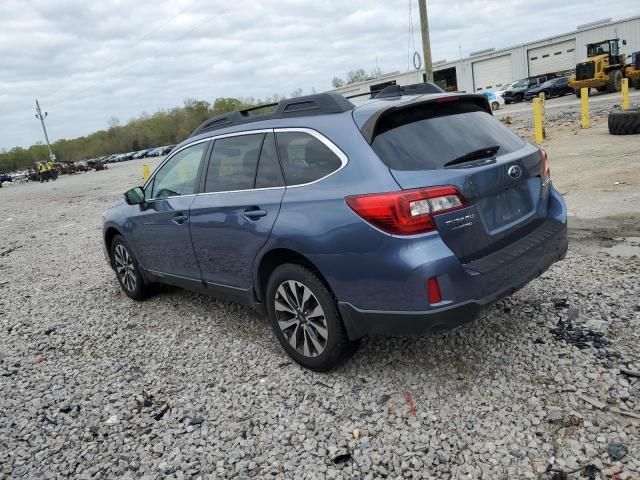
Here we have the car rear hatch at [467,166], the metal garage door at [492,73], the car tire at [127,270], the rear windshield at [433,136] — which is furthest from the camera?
the metal garage door at [492,73]

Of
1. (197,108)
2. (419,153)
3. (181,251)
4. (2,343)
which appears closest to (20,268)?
(2,343)

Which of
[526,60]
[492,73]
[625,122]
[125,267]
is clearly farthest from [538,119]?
[492,73]

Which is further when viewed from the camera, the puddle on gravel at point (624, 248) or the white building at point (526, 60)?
the white building at point (526, 60)

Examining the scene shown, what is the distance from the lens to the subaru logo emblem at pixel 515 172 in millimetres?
3206

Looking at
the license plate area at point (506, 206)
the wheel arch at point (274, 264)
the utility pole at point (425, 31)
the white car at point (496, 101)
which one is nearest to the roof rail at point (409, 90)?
the license plate area at point (506, 206)

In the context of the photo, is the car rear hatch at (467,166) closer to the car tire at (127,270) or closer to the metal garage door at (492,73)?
the car tire at (127,270)

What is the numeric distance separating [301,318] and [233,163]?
4.43 feet

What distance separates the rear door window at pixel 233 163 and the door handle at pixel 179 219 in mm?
345

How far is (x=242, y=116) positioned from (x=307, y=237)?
153 centimetres

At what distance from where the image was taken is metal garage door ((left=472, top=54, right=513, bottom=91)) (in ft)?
180

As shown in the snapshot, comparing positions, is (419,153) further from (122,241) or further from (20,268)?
(20,268)

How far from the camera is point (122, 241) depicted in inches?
219

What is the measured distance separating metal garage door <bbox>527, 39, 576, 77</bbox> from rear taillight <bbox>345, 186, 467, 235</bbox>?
52884 mm

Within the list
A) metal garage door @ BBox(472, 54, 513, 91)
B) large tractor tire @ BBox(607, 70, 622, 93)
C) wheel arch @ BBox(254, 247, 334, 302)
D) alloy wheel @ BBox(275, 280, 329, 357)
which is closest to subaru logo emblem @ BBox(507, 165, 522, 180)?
wheel arch @ BBox(254, 247, 334, 302)
